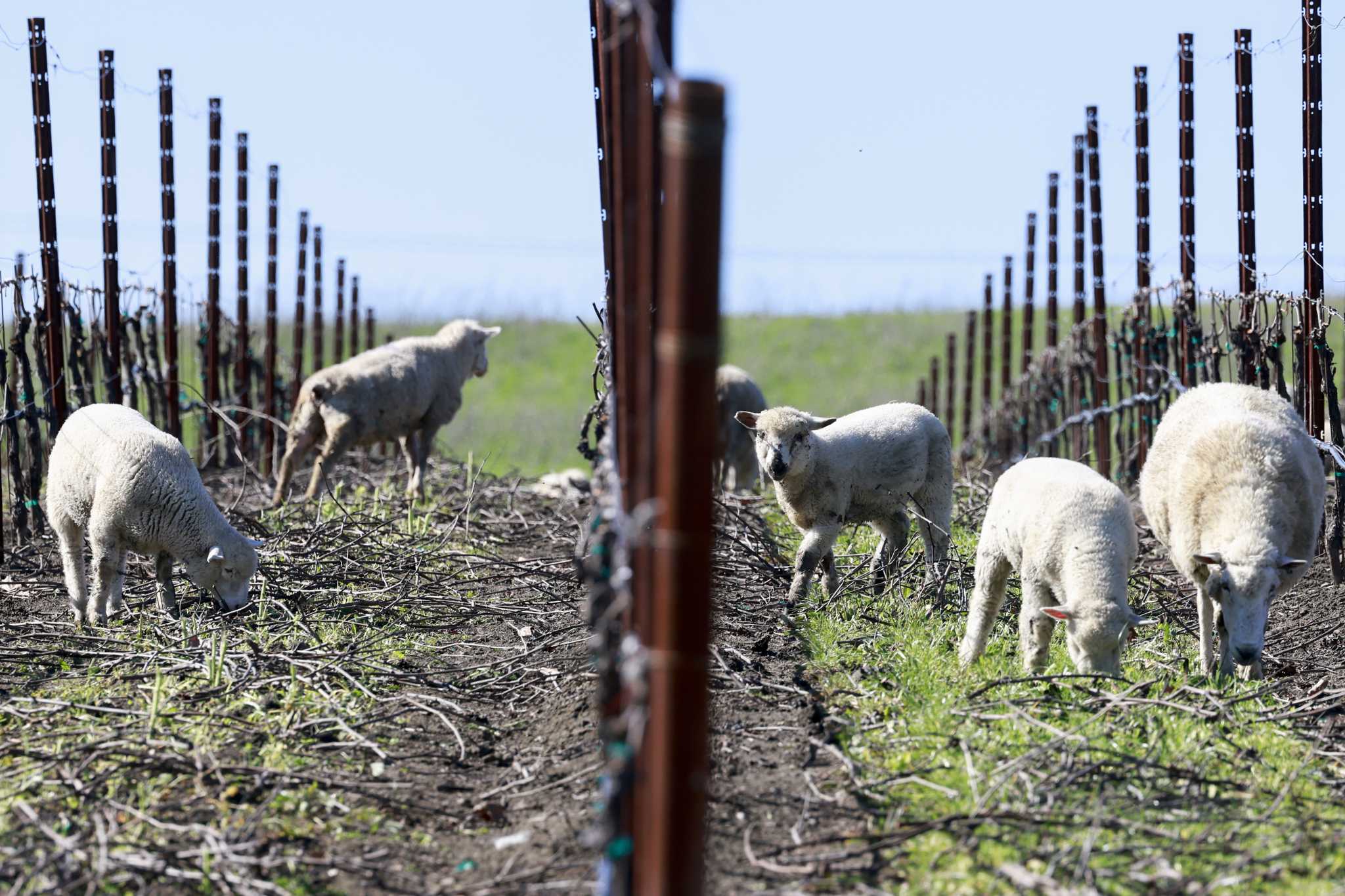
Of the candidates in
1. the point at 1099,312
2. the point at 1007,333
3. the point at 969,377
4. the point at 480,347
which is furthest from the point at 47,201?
the point at 969,377

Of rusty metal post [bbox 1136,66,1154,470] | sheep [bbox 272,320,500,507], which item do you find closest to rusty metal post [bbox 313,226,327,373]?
sheep [bbox 272,320,500,507]

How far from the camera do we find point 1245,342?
32.9 feet

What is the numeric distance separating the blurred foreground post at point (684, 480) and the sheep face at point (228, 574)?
5633mm

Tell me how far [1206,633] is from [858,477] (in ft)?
7.80

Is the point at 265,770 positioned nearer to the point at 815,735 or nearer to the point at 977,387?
the point at 815,735

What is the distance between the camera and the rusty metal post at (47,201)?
10.6m

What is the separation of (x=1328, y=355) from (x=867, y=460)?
3.04 m

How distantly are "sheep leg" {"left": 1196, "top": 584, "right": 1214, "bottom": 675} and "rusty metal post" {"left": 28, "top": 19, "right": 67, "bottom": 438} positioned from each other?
8069 millimetres

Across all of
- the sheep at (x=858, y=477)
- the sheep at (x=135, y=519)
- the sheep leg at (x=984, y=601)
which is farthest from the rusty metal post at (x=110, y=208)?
the sheep leg at (x=984, y=601)

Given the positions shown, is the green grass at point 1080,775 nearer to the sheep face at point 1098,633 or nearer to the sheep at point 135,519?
the sheep face at point 1098,633

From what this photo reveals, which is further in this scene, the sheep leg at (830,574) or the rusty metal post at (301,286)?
the rusty metal post at (301,286)

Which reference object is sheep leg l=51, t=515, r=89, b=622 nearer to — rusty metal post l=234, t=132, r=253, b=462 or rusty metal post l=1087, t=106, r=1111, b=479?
rusty metal post l=234, t=132, r=253, b=462

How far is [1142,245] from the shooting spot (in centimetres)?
1358

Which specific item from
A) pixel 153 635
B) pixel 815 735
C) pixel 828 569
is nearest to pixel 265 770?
pixel 815 735
